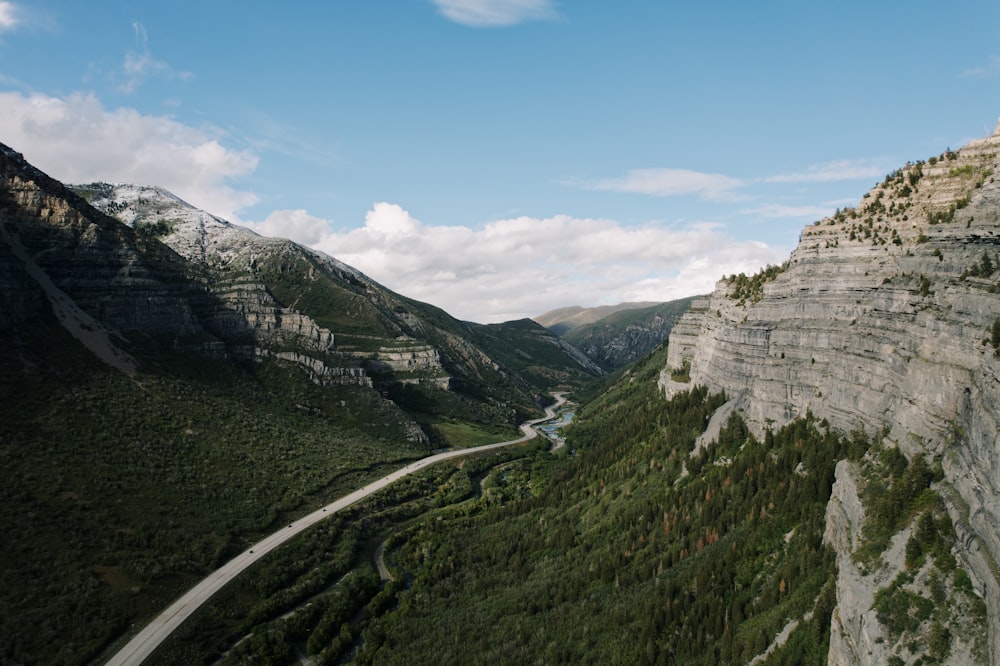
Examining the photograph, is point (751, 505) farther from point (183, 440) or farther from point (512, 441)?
point (512, 441)

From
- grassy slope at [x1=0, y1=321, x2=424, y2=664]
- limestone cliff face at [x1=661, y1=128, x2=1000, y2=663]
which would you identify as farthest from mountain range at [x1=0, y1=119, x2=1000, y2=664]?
grassy slope at [x1=0, y1=321, x2=424, y2=664]

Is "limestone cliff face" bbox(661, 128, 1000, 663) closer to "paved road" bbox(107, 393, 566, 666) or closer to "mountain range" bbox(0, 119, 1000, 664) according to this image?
"mountain range" bbox(0, 119, 1000, 664)

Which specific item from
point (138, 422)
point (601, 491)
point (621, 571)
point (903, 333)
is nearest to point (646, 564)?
point (621, 571)

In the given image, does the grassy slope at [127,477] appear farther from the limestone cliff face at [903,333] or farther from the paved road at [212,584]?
the limestone cliff face at [903,333]

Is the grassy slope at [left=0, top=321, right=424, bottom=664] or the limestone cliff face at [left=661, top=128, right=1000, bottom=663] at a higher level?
the limestone cliff face at [left=661, top=128, right=1000, bottom=663]

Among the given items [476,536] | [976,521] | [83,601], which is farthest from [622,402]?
[976,521]

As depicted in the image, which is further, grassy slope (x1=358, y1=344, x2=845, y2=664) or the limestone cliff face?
grassy slope (x1=358, y1=344, x2=845, y2=664)
